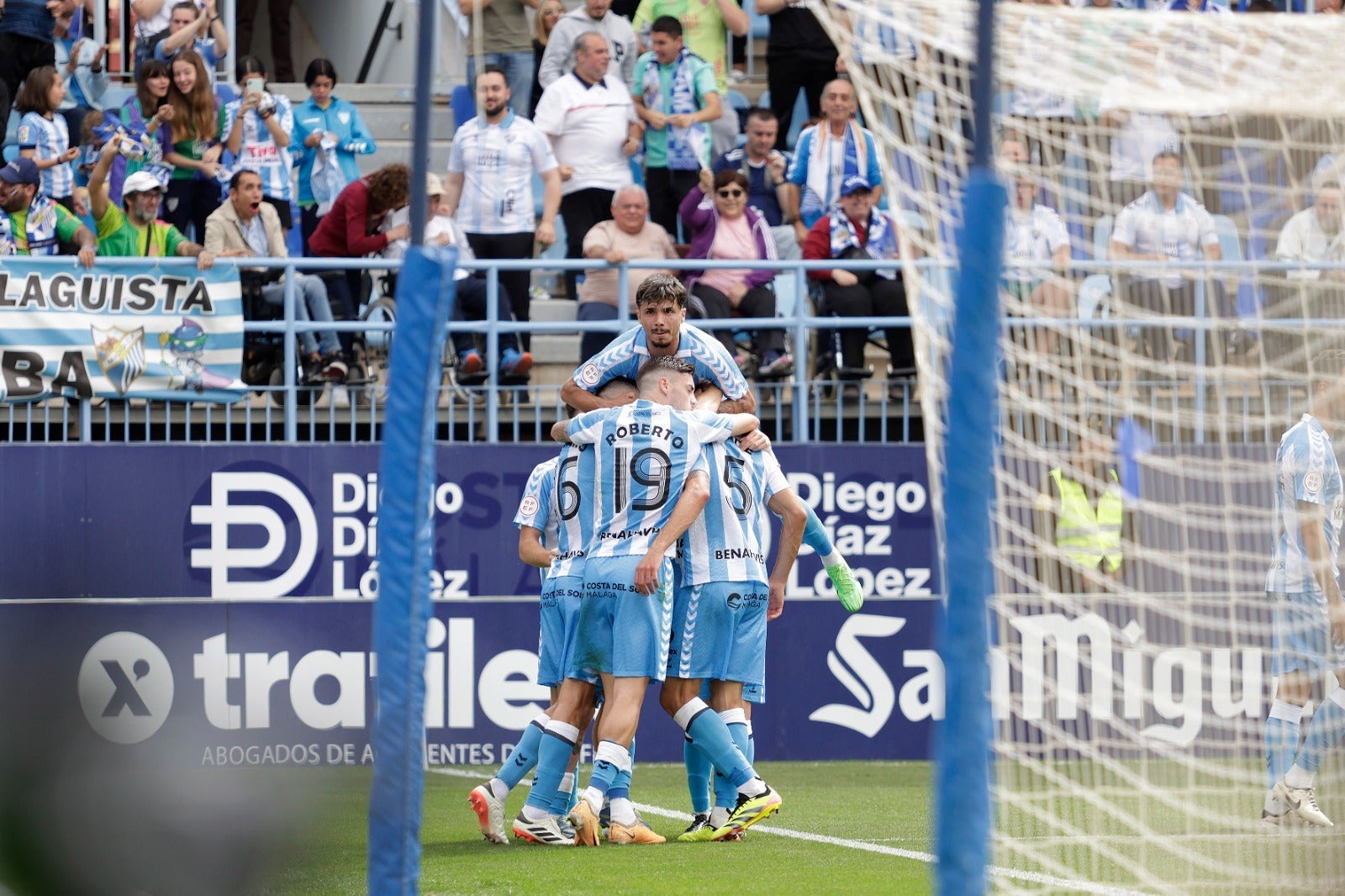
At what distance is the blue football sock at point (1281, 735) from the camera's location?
26.8 ft

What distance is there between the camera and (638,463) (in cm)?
764

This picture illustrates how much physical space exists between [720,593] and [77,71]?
340 inches

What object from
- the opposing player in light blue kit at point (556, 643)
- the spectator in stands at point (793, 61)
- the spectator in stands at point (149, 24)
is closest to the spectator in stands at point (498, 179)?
the spectator in stands at point (793, 61)

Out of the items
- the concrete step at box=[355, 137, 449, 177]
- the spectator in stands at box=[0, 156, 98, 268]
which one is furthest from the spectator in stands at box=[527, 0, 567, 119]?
the spectator in stands at box=[0, 156, 98, 268]

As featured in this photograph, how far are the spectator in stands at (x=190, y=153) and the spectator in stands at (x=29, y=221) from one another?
0.99 metres

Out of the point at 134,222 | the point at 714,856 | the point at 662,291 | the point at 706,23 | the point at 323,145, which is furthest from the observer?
the point at 706,23

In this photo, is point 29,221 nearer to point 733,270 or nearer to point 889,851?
point 733,270

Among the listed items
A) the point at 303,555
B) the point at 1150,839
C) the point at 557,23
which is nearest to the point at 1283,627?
the point at 1150,839

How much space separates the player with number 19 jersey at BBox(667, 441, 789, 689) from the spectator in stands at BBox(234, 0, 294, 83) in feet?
35.3

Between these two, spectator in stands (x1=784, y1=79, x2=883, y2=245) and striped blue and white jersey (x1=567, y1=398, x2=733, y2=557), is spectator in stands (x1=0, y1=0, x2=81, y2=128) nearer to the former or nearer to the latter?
spectator in stands (x1=784, y1=79, x2=883, y2=245)

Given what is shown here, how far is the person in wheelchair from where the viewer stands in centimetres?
1200

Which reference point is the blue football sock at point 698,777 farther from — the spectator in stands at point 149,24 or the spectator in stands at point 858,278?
the spectator in stands at point 149,24

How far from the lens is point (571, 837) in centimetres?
799

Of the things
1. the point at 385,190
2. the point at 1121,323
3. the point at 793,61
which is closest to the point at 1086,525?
the point at 1121,323
